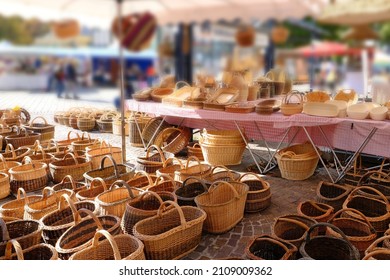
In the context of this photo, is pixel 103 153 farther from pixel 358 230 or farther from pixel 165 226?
pixel 358 230

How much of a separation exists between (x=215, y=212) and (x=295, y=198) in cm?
134

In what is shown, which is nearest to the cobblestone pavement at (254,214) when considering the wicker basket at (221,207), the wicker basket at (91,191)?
the wicker basket at (221,207)

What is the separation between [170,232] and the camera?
285cm

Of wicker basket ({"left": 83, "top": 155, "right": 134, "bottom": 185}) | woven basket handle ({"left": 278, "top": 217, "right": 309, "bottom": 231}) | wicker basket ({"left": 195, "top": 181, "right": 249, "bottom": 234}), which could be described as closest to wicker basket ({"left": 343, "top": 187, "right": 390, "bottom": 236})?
woven basket handle ({"left": 278, "top": 217, "right": 309, "bottom": 231})

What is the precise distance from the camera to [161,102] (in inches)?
249

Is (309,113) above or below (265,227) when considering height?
above

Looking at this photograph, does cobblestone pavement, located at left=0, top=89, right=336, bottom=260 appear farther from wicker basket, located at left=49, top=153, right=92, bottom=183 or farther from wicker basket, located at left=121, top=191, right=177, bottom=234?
wicker basket, located at left=49, top=153, right=92, bottom=183

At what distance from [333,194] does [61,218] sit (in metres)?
2.80

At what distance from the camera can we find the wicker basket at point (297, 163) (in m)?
4.77

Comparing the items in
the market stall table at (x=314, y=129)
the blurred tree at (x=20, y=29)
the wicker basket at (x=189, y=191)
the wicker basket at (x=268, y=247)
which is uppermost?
the blurred tree at (x=20, y=29)

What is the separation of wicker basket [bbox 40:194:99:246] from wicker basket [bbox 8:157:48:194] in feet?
4.25

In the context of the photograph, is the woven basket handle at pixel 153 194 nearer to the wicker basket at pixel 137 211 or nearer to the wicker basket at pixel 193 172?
the wicker basket at pixel 137 211
